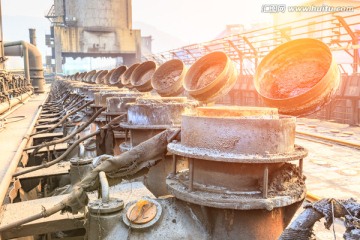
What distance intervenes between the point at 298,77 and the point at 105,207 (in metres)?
2.03

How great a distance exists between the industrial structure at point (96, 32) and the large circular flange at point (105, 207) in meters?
32.6

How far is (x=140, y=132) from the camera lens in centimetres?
411

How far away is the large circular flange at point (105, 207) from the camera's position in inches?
97.0

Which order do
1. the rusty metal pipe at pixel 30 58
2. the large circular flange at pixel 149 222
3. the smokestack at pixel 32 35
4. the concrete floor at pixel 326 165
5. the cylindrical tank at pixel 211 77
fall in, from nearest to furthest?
1. the large circular flange at pixel 149 222
2. the cylindrical tank at pixel 211 77
3. the concrete floor at pixel 326 165
4. the rusty metal pipe at pixel 30 58
5. the smokestack at pixel 32 35

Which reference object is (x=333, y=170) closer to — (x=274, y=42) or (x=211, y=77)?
(x=211, y=77)

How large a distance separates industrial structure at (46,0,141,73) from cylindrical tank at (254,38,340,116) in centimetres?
3200

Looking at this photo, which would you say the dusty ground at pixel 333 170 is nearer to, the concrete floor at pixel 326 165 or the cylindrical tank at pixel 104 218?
the concrete floor at pixel 326 165

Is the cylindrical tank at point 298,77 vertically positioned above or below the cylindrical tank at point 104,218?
above

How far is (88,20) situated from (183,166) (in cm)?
3263

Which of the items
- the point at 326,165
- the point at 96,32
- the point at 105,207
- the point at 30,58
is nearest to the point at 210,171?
the point at 105,207

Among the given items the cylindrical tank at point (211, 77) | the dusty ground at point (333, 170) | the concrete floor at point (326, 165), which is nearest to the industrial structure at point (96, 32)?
the concrete floor at point (326, 165)

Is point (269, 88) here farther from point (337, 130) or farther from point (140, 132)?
point (337, 130)

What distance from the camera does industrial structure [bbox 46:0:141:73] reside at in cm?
3312

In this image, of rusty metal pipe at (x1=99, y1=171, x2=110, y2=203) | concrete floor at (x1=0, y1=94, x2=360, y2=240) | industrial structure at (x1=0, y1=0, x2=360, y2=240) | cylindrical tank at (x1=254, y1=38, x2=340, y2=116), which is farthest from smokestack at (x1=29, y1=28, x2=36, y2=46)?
rusty metal pipe at (x1=99, y1=171, x2=110, y2=203)
